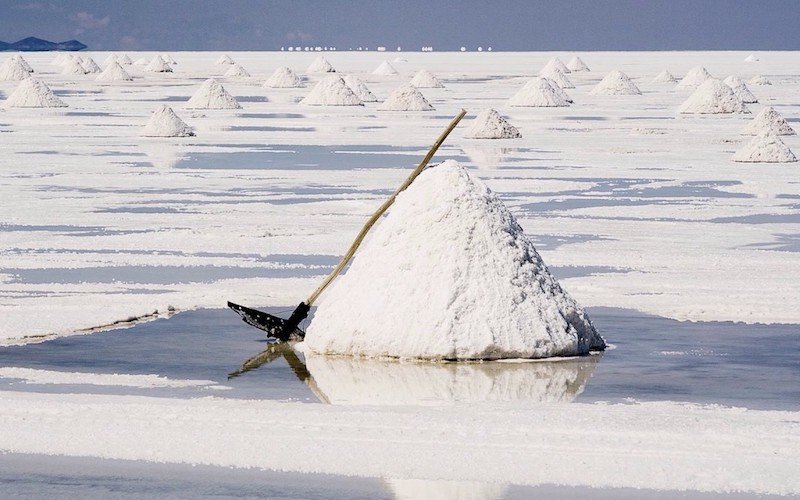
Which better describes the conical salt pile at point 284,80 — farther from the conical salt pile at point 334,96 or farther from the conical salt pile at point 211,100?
the conical salt pile at point 211,100

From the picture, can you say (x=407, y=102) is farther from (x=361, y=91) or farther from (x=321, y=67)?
(x=321, y=67)

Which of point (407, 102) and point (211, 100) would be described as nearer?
point (407, 102)

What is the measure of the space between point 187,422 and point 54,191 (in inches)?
434

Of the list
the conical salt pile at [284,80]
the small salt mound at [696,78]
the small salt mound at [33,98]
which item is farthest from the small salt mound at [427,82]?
the small salt mound at [33,98]

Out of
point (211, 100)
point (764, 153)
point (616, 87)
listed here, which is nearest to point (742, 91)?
point (616, 87)

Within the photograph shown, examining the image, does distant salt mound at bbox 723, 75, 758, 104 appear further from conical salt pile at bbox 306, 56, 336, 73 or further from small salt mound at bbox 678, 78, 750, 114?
conical salt pile at bbox 306, 56, 336, 73

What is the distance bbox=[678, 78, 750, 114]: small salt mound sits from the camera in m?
34.8

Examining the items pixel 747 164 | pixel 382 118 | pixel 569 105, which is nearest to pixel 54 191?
pixel 747 164

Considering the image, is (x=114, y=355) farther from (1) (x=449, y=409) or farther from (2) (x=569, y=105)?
(2) (x=569, y=105)

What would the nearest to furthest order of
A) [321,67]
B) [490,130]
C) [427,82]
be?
[490,130], [427,82], [321,67]

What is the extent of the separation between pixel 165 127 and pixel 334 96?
13.3 meters

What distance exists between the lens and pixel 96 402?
255 inches

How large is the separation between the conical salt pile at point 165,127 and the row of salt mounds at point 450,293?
19.0 metres

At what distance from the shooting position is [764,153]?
21.0 m
